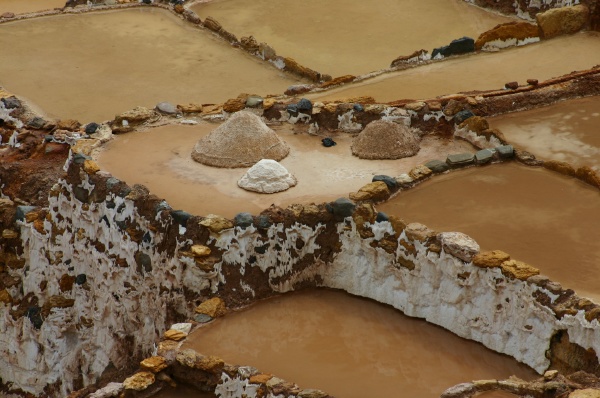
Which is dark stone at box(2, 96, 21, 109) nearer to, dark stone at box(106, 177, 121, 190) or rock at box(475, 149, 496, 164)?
dark stone at box(106, 177, 121, 190)

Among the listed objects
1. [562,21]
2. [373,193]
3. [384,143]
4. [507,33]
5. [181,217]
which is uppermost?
[562,21]

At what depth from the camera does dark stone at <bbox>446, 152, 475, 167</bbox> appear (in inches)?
766

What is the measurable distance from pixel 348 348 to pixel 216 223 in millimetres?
2636

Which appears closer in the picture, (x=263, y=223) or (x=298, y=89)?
(x=263, y=223)

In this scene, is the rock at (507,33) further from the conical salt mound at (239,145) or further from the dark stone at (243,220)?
the dark stone at (243,220)

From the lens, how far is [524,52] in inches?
1001

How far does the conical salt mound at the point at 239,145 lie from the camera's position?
65.5 ft

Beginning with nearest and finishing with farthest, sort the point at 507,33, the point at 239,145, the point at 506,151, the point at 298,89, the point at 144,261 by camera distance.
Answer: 1. the point at 144,261
2. the point at 506,151
3. the point at 239,145
4. the point at 298,89
5. the point at 507,33

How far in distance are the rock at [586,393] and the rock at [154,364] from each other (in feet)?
17.1

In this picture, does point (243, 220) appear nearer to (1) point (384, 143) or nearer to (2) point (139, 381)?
(2) point (139, 381)

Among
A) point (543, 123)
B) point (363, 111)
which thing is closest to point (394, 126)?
point (363, 111)

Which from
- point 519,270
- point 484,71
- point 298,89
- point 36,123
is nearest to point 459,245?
point 519,270

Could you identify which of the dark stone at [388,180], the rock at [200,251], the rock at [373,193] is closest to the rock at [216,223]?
the rock at [200,251]

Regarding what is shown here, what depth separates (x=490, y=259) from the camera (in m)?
16.1
